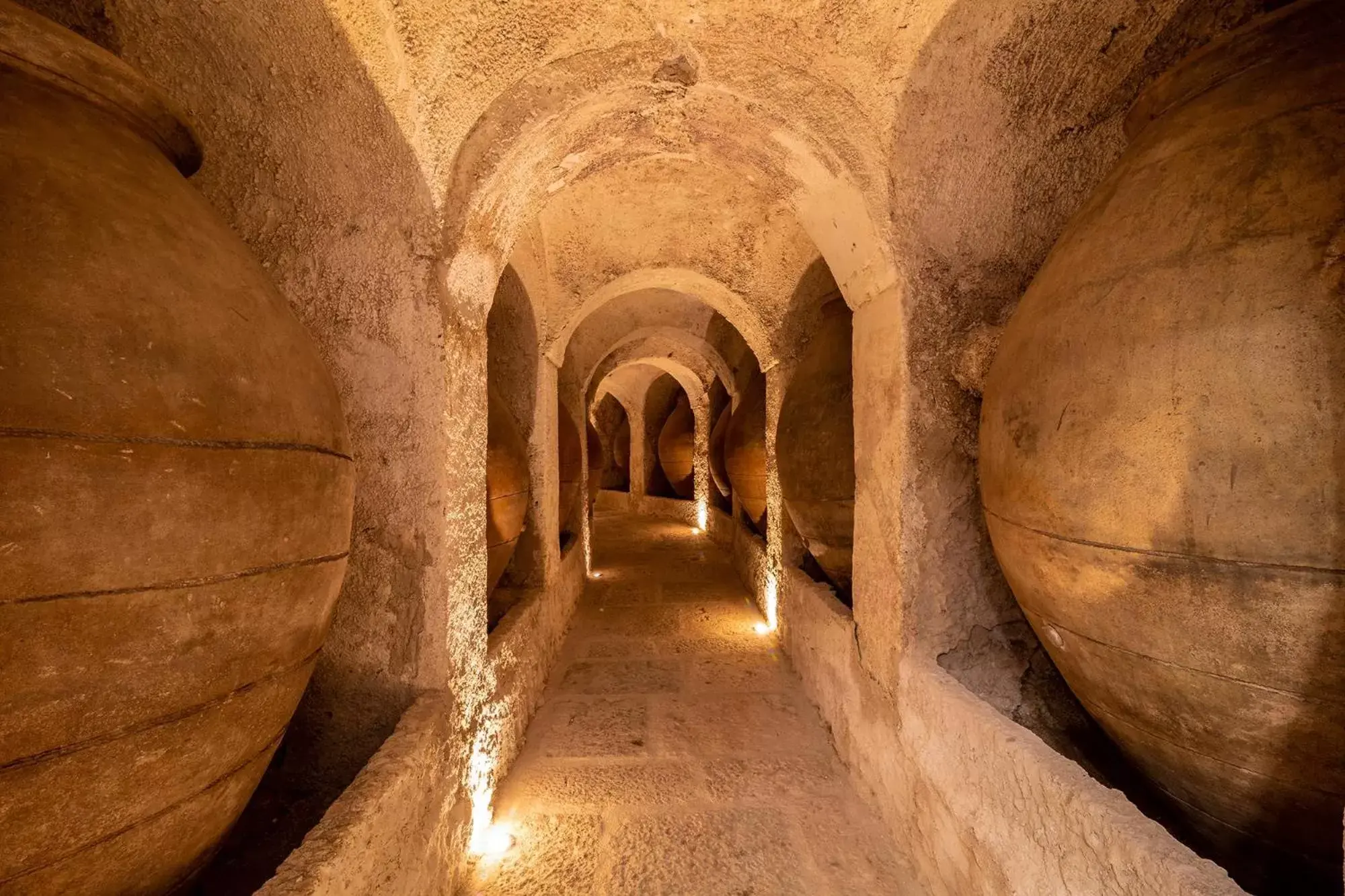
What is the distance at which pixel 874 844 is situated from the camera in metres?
2.24

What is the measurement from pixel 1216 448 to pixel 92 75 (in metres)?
2.34

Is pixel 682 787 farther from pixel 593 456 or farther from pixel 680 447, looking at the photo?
pixel 680 447

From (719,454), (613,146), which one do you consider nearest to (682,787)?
(613,146)

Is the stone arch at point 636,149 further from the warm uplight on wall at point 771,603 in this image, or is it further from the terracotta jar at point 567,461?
the warm uplight on wall at point 771,603

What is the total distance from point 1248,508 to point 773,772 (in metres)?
2.31

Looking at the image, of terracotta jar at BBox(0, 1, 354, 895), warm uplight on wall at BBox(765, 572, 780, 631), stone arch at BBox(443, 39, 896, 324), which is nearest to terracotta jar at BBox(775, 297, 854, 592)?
stone arch at BBox(443, 39, 896, 324)

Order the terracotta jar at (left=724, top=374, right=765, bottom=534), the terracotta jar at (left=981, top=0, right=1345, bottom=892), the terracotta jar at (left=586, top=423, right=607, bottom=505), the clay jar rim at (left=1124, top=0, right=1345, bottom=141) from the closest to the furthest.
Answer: the terracotta jar at (left=981, top=0, right=1345, bottom=892)
the clay jar rim at (left=1124, top=0, right=1345, bottom=141)
the terracotta jar at (left=724, top=374, right=765, bottom=534)
the terracotta jar at (left=586, top=423, right=607, bottom=505)

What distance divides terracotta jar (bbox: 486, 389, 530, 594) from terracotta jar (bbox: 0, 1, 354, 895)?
161 cm

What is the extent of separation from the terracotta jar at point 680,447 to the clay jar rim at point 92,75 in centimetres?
896

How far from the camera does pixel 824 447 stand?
123 inches

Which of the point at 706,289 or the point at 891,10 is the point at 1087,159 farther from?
the point at 706,289

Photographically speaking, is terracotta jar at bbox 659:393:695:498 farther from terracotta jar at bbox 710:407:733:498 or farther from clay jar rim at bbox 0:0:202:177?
clay jar rim at bbox 0:0:202:177

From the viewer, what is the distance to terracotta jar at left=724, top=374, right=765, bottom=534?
207 inches

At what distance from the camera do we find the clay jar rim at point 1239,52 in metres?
1.21
